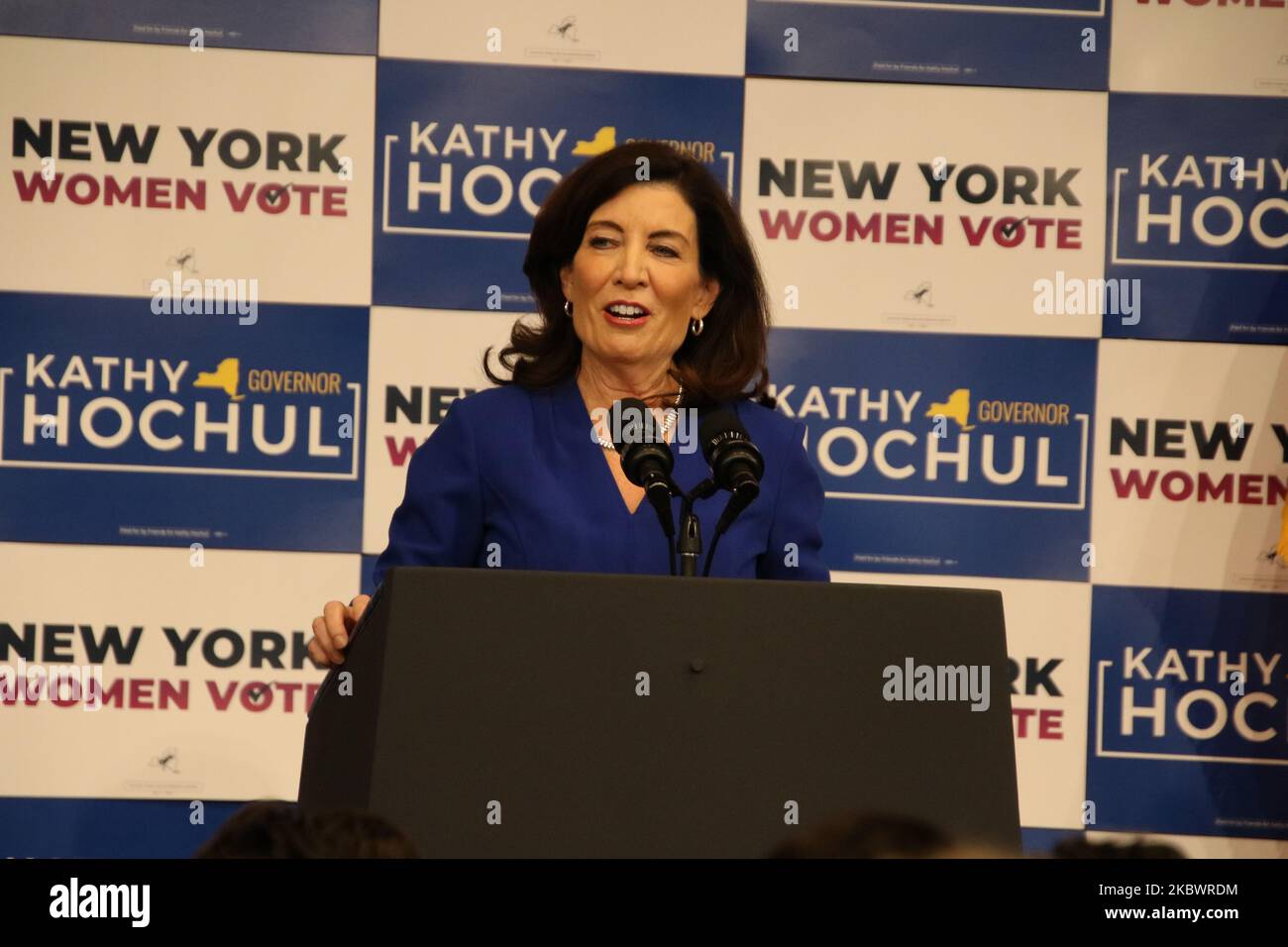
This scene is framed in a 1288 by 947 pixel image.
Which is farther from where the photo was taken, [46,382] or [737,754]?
[46,382]

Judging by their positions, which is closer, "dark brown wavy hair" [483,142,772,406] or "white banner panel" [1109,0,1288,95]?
"dark brown wavy hair" [483,142,772,406]

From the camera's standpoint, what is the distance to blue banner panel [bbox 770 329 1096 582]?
13.7ft

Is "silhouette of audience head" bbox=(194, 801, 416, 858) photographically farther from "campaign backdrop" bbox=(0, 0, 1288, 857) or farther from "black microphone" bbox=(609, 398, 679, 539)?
"campaign backdrop" bbox=(0, 0, 1288, 857)

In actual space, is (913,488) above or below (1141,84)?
below

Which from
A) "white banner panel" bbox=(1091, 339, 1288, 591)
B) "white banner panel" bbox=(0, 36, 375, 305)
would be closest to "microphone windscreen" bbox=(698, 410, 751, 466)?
"white banner panel" bbox=(0, 36, 375, 305)

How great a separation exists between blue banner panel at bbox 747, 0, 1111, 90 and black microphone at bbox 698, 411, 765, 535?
8.11 ft

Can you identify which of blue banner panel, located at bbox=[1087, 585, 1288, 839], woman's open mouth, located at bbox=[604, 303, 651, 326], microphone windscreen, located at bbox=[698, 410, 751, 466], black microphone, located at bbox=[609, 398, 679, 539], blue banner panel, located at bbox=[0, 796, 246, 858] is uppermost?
woman's open mouth, located at bbox=[604, 303, 651, 326]

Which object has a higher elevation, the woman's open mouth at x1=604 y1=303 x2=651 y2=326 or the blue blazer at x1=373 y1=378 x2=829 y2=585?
the woman's open mouth at x1=604 y1=303 x2=651 y2=326

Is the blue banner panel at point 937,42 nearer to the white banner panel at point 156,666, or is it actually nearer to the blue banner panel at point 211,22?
the blue banner panel at point 211,22
